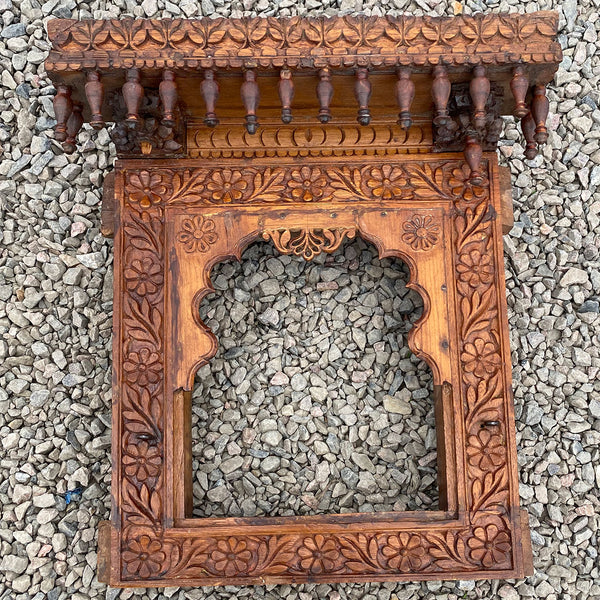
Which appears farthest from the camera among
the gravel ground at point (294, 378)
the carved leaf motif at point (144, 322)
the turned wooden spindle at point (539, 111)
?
the gravel ground at point (294, 378)

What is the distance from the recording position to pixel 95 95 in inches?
78.3

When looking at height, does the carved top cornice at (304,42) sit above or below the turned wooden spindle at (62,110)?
above

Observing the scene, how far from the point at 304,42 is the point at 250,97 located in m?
0.22

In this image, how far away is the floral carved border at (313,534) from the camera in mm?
2260

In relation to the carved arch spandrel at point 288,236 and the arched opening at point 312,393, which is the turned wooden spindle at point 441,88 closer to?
the carved arch spandrel at point 288,236

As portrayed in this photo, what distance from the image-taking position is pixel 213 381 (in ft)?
8.46

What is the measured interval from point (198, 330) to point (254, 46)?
2.96 feet

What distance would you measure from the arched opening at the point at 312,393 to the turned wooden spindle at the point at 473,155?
1.59 ft

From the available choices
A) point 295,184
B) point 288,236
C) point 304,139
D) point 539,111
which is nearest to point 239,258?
point 288,236

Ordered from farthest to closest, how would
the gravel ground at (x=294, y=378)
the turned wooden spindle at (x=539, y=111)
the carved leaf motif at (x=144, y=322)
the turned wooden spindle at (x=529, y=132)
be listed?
the gravel ground at (x=294, y=378) → the carved leaf motif at (x=144, y=322) → the turned wooden spindle at (x=529, y=132) → the turned wooden spindle at (x=539, y=111)

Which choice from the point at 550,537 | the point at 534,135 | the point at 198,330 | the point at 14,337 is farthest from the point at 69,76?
the point at 550,537

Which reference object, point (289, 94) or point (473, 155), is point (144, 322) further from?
point (473, 155)

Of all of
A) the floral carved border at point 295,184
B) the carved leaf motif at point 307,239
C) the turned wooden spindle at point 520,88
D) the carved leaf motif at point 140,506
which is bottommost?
the carved leaf motif at point 140,506

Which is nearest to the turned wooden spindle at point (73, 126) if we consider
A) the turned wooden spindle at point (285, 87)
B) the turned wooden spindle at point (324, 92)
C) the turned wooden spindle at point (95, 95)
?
the turned wooden spindle at point (95, 95)
